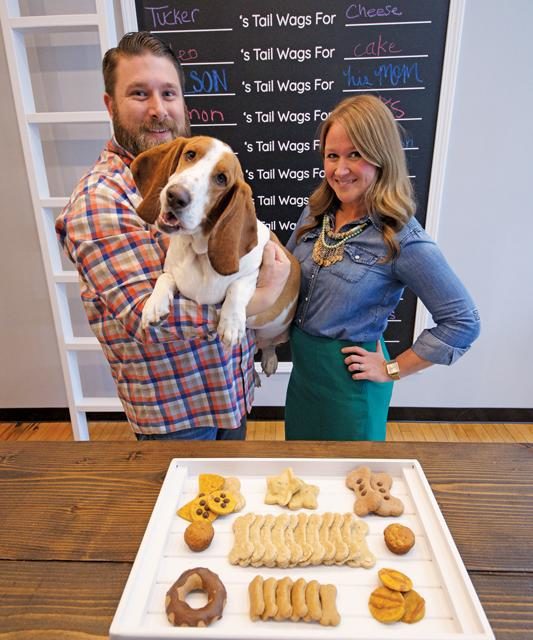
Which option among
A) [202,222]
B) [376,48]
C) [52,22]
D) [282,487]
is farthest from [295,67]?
[282,487]

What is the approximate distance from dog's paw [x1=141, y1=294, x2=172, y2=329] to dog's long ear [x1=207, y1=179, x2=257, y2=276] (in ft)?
0.62

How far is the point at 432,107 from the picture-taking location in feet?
7.97

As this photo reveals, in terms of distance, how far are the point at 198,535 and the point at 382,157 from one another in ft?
3.71

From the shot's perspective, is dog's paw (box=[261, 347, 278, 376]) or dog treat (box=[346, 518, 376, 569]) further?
dog's paw (box=[261, 347, 278, 376])

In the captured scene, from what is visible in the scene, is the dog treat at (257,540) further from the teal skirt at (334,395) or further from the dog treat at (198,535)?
the teal skirt at (334,395)

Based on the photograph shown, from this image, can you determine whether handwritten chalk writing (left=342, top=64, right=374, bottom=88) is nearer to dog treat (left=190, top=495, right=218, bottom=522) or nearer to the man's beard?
the man's beard

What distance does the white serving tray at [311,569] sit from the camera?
0.65m

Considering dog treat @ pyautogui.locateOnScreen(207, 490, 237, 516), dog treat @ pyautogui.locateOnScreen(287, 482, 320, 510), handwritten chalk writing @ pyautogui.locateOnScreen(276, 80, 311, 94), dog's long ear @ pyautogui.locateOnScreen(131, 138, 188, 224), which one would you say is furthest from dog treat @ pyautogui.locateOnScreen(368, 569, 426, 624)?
handwritten chalk writing @ pyautogui.locateOnScreen(276, 80, 311, 94)

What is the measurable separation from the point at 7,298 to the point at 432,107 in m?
2.85

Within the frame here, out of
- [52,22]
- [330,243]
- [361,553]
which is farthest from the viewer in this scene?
[52,22]

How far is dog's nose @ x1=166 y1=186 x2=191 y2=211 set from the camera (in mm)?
1021

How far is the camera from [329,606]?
69 cm

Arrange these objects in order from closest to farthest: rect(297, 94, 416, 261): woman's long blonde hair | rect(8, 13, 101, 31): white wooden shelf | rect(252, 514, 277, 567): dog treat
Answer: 1. rect(252, 514, 277, 567): dog treat
2. rect(297, 94, 416, 261): woman's long blonde hair
3. rect(8, 13, 101, 31): white wooden shelf

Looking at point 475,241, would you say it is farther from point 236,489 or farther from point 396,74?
point 236,489
